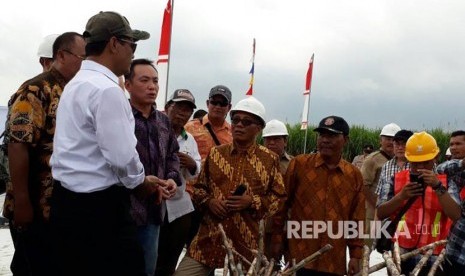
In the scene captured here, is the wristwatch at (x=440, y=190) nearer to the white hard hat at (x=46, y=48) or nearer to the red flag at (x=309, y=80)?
the white hard hat at (x=46, y=48)

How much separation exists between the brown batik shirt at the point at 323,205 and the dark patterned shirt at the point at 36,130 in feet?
5.36

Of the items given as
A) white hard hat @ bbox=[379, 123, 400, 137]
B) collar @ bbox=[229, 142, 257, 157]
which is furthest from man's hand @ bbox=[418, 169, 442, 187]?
white hard hat @ bbox=[379, 123, 400, 137]

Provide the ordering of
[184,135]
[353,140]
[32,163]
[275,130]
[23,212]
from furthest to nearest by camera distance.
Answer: [353,140], [275,130], [184,135], [32,163], [23,212]

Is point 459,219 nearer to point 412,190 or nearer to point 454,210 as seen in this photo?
point 454,210

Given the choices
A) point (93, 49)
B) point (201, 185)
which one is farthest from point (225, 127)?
point (93, 49)

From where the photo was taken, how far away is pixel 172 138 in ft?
13.2

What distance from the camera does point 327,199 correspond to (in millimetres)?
4312

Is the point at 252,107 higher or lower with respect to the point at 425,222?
higher

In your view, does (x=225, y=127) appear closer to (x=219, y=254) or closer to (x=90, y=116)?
(x=219, y=254)

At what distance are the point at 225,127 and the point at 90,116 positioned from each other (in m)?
2.86

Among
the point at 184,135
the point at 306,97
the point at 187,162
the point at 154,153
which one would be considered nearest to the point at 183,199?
the point at 187,162

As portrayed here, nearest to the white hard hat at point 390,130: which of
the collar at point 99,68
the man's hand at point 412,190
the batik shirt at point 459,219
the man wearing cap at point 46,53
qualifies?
the batik shirt at point 459,219

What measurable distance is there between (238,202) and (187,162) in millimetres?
643

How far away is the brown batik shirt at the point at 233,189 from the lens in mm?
4152
